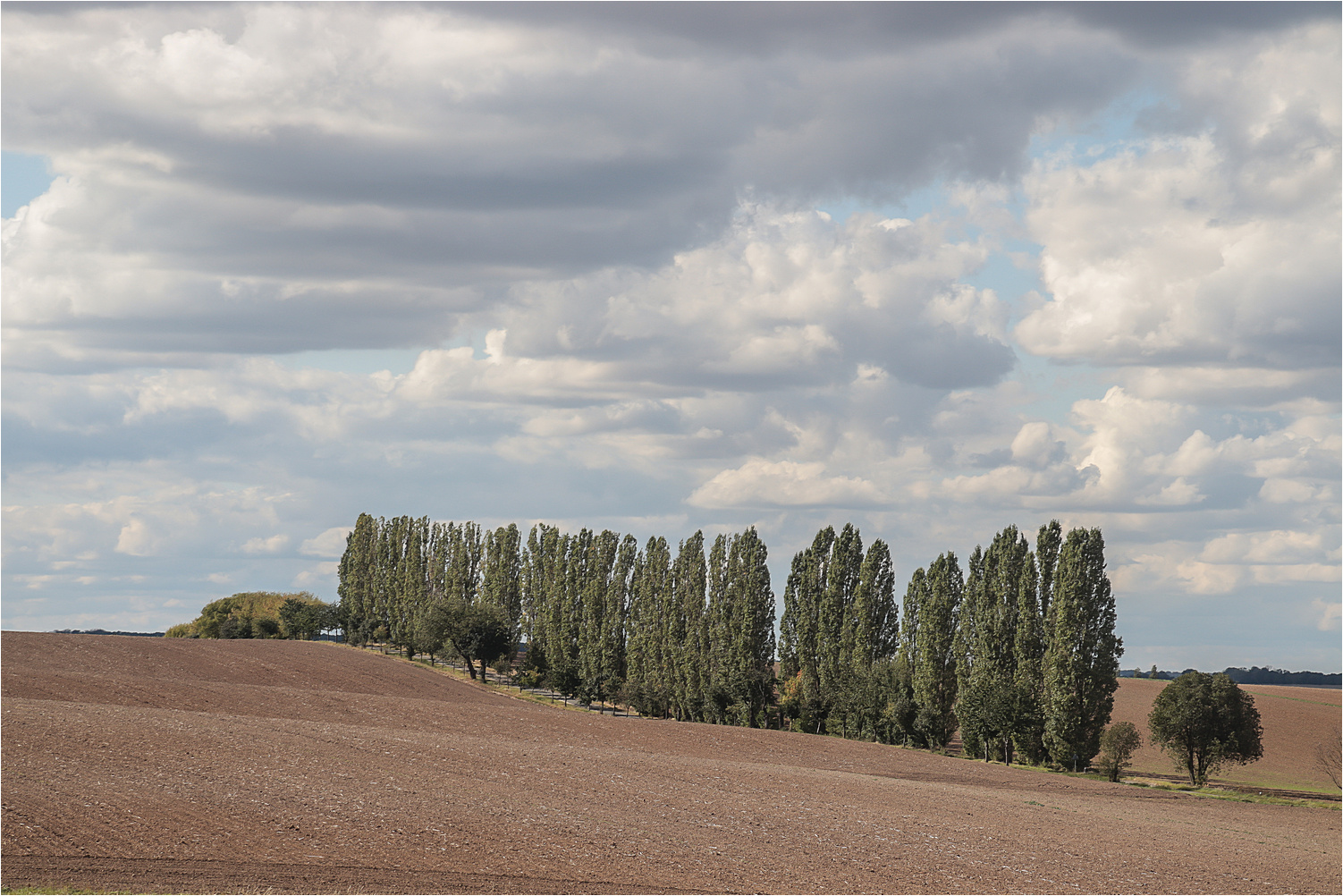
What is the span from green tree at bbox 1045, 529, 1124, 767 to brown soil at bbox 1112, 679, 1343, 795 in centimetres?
1022

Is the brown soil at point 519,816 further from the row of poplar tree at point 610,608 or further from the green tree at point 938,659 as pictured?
the row of poplar tree at point 610,608

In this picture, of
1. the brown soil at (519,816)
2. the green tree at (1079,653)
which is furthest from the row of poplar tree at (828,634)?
the brown soil at (519,816)

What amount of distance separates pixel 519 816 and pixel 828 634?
52.2 meters

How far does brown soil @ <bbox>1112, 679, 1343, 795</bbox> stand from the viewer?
2913 inches

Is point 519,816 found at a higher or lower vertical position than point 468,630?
lower

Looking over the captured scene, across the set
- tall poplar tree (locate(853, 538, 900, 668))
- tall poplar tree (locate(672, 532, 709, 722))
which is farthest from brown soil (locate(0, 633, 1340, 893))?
tall poplar tree (locate(672, 532, 709, 722))

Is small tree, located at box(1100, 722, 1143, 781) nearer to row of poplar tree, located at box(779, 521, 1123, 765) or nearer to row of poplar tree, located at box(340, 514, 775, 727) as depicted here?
row of poplar tree, located at box(779, 521, 1123, 765)

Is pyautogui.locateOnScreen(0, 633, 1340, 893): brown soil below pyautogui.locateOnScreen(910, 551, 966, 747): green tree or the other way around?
below

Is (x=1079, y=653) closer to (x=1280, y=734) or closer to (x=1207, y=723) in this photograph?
(x=1207, y=723)

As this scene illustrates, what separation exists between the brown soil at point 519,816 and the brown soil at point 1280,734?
23.0 metres

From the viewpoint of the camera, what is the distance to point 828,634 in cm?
8194

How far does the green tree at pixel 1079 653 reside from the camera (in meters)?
65.0

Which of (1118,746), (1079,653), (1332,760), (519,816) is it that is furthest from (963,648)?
(519,816)

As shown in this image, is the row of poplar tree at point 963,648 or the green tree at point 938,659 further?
the green tree at point 938,659
